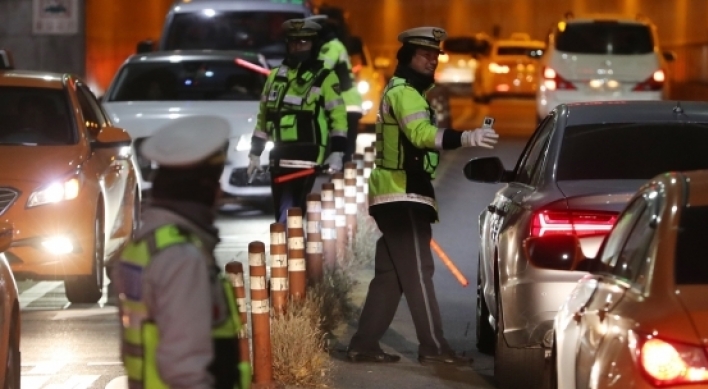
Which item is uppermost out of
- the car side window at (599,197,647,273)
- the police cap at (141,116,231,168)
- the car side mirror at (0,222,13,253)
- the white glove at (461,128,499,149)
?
the police cap at (141,116,231,168)

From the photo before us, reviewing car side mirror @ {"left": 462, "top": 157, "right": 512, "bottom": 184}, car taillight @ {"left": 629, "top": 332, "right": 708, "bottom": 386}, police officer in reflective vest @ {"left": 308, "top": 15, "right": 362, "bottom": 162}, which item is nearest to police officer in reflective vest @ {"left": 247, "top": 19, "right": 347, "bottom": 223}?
car side mirror @ {"left": 462, "top": 157, "right": 512, "bottom": 184}

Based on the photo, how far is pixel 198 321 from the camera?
182 inches

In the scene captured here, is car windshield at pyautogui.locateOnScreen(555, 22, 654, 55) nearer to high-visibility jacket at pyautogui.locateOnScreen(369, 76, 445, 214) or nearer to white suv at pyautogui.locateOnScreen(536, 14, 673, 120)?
white suv at pyautogui.locateOnScreen(536, 14, 673, 120)

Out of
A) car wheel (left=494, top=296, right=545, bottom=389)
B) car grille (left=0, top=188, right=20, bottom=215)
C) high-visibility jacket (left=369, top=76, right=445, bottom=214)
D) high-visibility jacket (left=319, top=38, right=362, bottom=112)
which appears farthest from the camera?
high-visibility jacket (left=319, top=38, right=362, bottom=112)

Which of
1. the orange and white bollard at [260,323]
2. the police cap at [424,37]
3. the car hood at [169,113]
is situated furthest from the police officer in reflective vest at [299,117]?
the car hood at [169,113]

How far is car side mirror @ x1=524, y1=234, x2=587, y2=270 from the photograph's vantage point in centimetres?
621

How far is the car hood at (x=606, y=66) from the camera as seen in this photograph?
23.9 metres

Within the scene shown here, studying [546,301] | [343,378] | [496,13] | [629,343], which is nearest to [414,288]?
[343,378]

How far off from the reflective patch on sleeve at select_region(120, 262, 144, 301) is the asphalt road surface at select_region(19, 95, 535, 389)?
14.4ft

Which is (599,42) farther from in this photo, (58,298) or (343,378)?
(343,378)

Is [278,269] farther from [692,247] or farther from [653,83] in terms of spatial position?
[653,83]

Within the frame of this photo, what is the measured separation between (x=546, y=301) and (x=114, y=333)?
384 centimetres

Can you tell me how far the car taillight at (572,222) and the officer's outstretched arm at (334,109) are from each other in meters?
4.18

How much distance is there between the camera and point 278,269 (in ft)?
32.1
